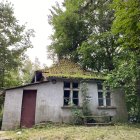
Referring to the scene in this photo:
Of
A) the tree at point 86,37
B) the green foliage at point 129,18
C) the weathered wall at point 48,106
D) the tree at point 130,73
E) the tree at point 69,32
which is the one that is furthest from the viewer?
the tree at point 69,32

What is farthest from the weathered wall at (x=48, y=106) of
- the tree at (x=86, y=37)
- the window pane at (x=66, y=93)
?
the tree at (x=86, y=37)

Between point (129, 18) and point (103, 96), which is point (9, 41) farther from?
point (129, 18)

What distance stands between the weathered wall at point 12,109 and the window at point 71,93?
3.28 m

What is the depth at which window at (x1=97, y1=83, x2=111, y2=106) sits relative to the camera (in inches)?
642

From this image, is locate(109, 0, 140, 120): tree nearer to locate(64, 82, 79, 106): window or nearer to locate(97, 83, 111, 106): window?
locate(97, 83, 111, 106): window

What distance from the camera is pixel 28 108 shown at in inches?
592

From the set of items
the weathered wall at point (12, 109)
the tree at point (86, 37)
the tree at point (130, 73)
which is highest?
the tree at point (86, 37)

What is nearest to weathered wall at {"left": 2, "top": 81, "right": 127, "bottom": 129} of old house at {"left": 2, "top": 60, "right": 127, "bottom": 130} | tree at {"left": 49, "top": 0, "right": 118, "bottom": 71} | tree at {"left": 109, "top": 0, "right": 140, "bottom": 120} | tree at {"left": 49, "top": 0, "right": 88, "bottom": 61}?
old house at {"left": 2, "top": 60, "right": 127, "bottom": 130}

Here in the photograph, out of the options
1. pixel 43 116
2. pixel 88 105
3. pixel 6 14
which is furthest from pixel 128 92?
pixel 6 14

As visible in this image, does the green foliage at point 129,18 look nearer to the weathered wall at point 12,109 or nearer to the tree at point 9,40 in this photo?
the weathered wall at point 12,109

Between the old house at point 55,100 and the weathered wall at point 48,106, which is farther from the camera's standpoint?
the old house at point 55,100

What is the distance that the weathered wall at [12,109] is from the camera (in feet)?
46.5

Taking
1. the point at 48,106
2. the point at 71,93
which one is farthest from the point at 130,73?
the point at 48,106

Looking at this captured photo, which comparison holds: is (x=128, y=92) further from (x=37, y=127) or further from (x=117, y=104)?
(x=37, y=127)
